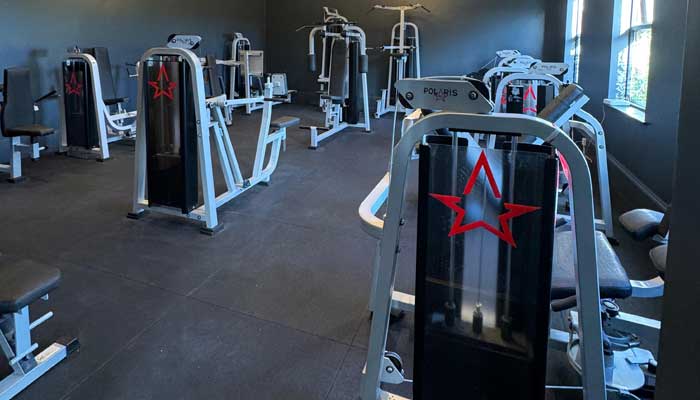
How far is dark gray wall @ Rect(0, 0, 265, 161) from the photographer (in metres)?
4.80

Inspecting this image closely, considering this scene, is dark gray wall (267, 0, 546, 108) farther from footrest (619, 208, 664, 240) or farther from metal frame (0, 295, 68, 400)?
metal frame (0, 295, 68, 400)

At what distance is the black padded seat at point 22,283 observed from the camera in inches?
59.5

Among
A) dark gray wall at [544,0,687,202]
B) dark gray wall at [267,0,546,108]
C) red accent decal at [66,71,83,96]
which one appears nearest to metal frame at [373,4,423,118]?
dark gray wall at [267,0,546,108]

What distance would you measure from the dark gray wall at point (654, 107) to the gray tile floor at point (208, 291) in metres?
0.42

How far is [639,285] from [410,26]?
24.3 feet

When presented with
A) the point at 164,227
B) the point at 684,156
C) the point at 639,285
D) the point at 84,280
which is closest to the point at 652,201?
the point at 639,285

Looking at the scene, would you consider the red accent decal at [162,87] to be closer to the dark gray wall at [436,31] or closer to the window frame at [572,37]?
the window frame at [572,37]

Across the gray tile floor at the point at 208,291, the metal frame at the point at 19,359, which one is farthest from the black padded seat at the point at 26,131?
the metal frame at the point at 19,359

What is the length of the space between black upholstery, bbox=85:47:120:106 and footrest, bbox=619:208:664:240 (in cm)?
534

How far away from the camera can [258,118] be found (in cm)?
752

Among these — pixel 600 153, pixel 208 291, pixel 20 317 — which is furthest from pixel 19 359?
pixel 600 153

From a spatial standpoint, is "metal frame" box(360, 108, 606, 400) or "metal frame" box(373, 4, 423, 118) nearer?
"metal frame" box(360, 108, 606, 400)

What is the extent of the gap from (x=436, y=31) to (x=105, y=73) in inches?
205

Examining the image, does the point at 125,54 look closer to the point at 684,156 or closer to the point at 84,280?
the point at 84,280
